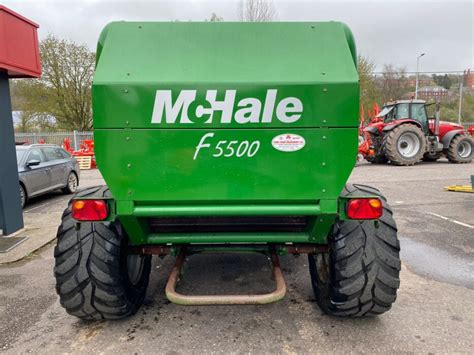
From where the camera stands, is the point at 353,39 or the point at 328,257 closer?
the point at 353,39

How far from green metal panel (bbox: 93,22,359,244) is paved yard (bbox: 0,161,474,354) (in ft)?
3.57

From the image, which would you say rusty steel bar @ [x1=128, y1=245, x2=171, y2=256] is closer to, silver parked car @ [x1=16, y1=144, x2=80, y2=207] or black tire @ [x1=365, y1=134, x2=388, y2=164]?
silver parked car @ [x1=16, y1=144, x2=80, y2=207]

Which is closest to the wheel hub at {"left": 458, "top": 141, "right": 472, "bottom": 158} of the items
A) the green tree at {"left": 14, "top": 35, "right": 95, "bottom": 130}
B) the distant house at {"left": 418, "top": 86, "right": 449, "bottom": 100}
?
the distant house at {"left": 418, "top": 86, "right": 449, "bottom": 100}

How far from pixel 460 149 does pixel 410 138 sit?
9.84ft

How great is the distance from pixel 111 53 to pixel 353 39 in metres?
1.85

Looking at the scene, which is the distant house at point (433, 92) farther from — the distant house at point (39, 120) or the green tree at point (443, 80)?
the distant house at point (39, 120)

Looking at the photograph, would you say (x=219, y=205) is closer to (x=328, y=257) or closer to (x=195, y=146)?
(x=195, y=146)

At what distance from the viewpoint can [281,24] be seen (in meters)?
2.61

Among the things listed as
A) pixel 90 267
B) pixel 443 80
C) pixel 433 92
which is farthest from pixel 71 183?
pixel 433 92

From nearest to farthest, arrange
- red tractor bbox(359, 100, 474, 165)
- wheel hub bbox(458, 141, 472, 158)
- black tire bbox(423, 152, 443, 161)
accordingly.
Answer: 1. red tractor bbox(359, 100, 474, 165)
2. wheel hub bbox(458, 141, 472, 158)
3. black tire bbox(423, 152, 443, 161)

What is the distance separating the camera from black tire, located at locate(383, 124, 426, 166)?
13.9 m

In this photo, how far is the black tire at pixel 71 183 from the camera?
10063 mm

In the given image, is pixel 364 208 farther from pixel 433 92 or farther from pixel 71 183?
pixel 433 92

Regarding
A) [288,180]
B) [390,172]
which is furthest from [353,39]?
[390,172]
